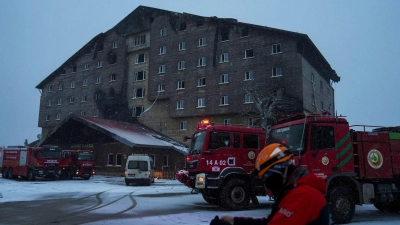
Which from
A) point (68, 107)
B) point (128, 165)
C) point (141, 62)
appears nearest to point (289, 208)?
point (128, 165)

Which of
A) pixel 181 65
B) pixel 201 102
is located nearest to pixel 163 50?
pixel 181 65

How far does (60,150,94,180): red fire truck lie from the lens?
1185 inches

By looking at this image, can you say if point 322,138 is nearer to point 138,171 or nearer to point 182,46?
point 138,171

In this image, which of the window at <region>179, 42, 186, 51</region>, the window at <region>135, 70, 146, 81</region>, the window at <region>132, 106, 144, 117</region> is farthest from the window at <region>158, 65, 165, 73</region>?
the window at <region>132, 106, 144, 117</region>

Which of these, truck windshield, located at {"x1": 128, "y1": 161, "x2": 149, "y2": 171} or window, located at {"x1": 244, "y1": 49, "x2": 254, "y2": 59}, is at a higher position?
window, located at {"x1": 244, "y1": 49, "x2": 254, "y2": 59}

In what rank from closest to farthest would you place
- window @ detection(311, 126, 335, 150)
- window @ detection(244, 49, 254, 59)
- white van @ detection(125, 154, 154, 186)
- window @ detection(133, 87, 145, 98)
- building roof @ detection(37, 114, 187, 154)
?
window @ detection(311, 126, 335, 150) → white van @ detection(125, 154, 154, 186) → building roof @ detection(37, 114, 187, 154) → window @ detection(244, 49, 254, 59) → window @ detection(133, 87, 145, 98)

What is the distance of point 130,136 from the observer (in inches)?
1321

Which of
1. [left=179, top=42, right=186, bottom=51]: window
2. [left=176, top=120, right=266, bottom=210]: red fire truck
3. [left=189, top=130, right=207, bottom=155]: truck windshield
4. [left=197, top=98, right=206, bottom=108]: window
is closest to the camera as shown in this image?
[left=176, top=120, right=266, bottom=210]: red fire truck

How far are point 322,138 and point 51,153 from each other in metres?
24.6

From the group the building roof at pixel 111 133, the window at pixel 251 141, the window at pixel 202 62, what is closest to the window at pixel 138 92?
the building roof at pixel 111 133

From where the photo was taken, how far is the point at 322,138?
9.87 metres

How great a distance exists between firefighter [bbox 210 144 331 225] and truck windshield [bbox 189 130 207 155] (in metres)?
10.2

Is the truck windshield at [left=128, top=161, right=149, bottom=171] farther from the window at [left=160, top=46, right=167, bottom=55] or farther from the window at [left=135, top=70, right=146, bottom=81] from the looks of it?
the window at [left=135, top=70, right=146, bottom=81]

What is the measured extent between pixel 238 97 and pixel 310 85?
7.51 metres
